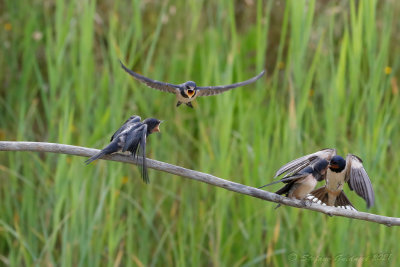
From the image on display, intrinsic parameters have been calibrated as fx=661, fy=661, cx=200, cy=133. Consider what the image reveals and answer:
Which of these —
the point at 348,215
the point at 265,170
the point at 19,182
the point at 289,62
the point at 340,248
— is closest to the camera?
the point at 348,215

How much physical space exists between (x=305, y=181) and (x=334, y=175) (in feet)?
0.36

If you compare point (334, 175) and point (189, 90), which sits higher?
point (189, 90)

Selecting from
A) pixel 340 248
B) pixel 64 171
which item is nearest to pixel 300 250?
pixel 340 248

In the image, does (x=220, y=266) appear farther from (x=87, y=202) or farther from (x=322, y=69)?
(x=322, y=69)

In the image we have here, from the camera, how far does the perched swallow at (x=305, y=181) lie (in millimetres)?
2260

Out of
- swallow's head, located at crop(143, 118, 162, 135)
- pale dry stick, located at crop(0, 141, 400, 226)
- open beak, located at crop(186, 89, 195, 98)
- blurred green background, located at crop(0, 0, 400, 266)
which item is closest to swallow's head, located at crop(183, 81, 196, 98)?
open beak, located at crop(186, 89, 195, 98)

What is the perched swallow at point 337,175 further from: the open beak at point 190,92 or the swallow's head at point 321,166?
the open beak at point 190,92

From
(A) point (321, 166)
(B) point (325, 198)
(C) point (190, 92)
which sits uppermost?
(C) point (190, 92)

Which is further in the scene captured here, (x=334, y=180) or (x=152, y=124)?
(x=334, y=180)

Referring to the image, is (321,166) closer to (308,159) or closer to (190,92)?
(308,159)

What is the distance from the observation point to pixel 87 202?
3.19 metres

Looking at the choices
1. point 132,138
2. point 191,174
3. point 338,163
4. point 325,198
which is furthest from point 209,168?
point 191,174

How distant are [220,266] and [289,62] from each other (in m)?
1.08

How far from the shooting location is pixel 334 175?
91.0 inches
